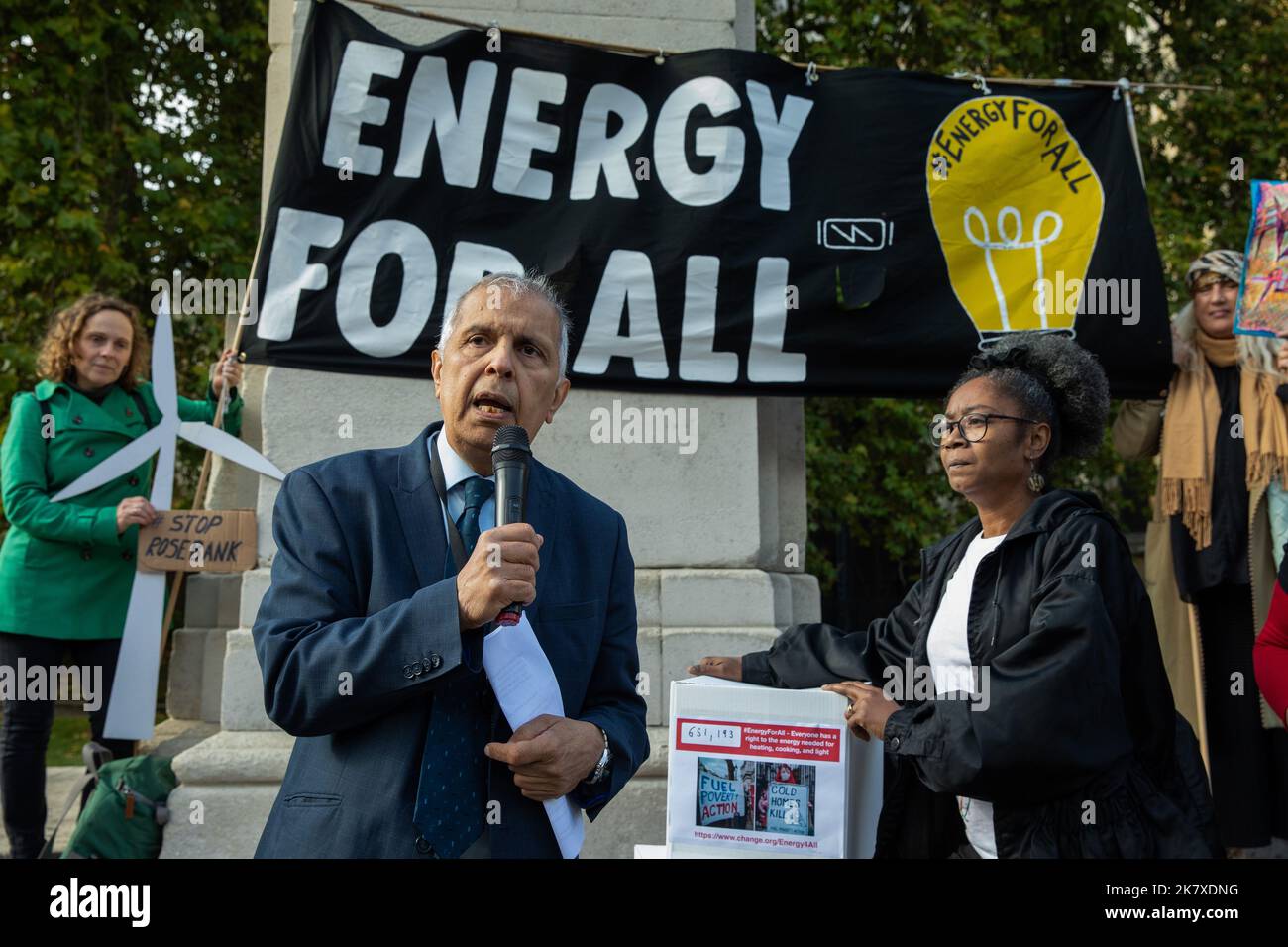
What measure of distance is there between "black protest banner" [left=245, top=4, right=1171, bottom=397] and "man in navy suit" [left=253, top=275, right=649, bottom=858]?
2.73 metres

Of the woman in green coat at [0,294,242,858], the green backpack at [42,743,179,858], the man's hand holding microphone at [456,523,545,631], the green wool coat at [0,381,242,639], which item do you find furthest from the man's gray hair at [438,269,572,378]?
the green wool coat at [0,381,242,639]

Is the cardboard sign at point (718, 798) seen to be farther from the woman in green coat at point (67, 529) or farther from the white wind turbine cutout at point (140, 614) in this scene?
the woman in green coat at point (67, 529)

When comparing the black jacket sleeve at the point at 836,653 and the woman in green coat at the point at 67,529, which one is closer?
the black jacket sleeve at the point at 836,653

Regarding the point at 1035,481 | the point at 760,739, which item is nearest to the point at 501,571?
the point at 760,739

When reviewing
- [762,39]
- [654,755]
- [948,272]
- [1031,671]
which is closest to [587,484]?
[654,755]

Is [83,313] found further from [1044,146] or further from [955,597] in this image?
[1044,146]

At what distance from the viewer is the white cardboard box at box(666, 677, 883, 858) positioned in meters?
3.29

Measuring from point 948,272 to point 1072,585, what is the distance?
270cm

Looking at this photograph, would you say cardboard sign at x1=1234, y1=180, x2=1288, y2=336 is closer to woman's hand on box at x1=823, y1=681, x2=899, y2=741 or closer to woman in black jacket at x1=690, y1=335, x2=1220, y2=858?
woman in black jacket at x1=690, y1=335, x2=1220, y2=858

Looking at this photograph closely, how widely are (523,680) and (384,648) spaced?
0.26m

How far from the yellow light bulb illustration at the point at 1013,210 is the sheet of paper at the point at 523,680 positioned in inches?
148

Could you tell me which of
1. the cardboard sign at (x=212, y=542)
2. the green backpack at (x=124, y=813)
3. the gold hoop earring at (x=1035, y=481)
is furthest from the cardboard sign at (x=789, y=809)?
the cardboard sign at (x=212, y=542)

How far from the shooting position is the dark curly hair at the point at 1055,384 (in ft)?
11.3

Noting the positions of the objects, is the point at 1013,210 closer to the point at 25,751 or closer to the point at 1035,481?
the point at 1035,481
